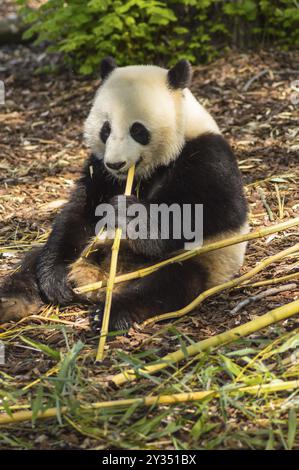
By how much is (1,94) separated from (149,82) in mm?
4251

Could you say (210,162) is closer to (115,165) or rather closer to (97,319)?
(115,165)

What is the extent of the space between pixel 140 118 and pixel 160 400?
1765 mm

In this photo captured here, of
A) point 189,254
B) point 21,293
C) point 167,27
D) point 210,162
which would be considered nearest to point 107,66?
point 210,162

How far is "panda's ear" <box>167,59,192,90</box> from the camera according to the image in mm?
4414

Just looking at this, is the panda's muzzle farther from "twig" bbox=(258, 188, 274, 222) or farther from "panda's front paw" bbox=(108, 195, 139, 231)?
"twig" bbox=(258, 188, 274, 222)

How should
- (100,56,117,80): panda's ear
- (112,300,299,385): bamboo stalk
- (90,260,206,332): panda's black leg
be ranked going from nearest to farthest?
(112,300,299,385): bamboo stalk, (90,260,206,332): panda's black leg, (100,56,117,80): panda's ear

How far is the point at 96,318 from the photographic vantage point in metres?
4.09

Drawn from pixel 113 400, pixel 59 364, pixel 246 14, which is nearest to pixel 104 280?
pixel 59 364

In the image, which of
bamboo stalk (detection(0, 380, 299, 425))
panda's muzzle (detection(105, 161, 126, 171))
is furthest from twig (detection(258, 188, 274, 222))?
bamboo stalk (detection(0, 380, 299, 425))

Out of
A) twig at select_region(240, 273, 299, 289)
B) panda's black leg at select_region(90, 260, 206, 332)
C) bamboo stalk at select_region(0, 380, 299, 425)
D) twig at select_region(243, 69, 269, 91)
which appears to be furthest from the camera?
twig at select_region(243, 69, 269, 91)

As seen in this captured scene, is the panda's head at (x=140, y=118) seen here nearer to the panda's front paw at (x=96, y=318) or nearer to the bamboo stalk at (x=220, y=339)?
the panda's front paw at (x=96, y=318)

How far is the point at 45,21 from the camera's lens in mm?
8039

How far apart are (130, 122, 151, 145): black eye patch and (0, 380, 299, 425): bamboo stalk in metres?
1.67

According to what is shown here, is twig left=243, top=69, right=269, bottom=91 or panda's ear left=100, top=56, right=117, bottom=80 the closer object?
panda's ear left=100, top=56, right=117, bottom=80
